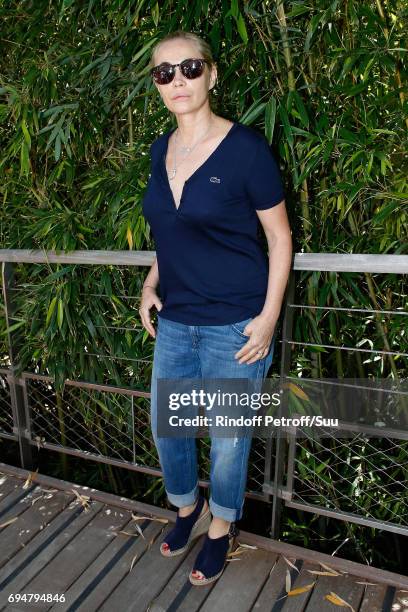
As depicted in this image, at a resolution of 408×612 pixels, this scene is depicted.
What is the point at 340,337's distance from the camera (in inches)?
80.0

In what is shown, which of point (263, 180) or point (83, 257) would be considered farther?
point (83, 257)

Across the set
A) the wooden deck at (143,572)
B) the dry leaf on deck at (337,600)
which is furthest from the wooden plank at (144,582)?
the dry leaf on deck at (337,600)

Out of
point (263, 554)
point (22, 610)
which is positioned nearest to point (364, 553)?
point (263, 554)

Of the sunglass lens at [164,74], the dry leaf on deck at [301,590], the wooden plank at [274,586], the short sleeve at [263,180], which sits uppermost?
the sunglass lens at [164,74]

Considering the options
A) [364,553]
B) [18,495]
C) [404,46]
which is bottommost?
[364,553]

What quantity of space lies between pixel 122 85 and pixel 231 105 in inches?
16.4

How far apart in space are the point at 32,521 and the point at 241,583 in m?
0.87

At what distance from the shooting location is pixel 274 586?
1.80 m

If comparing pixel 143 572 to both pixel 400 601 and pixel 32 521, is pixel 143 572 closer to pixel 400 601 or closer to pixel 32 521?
pixel 32 521

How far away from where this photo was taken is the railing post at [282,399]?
1.85m

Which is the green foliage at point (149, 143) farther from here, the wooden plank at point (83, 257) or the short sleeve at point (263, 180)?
the short sleeve at point (263, 180)

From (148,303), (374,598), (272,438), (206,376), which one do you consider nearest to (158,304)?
(148,303)

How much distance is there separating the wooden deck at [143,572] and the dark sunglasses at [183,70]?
1.55 meters

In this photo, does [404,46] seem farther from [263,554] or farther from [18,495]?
[18,495]
